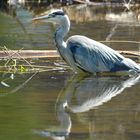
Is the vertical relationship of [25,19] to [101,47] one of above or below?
below

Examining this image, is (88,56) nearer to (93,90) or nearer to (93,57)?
(93,57)

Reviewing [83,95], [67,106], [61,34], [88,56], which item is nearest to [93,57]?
[88,56]

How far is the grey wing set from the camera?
11602 mm

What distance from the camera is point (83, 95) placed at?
963 cm

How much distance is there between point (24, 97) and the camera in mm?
→ 9227

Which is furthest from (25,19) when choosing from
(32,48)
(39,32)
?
(32,48)

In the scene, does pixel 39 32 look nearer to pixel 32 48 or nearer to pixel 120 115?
pixel 32 48

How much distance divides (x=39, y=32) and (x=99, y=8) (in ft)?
31.2

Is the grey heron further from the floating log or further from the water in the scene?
the floating log

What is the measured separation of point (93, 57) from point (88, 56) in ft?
0.27

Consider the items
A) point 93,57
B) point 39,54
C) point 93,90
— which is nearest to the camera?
point 93,90

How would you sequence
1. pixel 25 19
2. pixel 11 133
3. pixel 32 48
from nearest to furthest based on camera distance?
pixel 11 133, pixel 32 48, pixel 25 19

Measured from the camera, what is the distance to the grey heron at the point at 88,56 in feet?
38.0

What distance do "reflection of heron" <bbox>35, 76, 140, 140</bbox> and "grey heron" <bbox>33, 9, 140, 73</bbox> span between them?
268 millimetres
